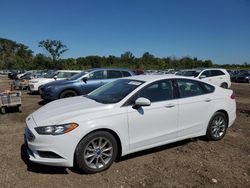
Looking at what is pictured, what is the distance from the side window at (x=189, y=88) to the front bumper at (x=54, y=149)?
8.04ft

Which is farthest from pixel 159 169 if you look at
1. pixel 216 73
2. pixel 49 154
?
pixel 216 73

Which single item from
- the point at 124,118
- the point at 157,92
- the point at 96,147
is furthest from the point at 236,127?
the point at 96,147

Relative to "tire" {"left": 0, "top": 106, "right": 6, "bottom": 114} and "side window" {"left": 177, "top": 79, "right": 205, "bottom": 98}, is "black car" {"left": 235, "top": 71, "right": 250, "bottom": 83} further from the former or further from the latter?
"tire" {"left": 0, "top": 106, "right": 6, "bottom": 114}

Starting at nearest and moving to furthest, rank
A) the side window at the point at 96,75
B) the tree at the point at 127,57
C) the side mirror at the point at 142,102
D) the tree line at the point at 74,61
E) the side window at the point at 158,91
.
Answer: the side mirror at the point at 142,102 < the side window at the point at 158,91 < the side window at the point at 96,75 < the tree line at the point at 74,61 < the tree at the point at 127,57

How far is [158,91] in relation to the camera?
484cm

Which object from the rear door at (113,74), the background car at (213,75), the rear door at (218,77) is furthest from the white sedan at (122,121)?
the rear door at (218,77)

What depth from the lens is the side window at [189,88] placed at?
513cm

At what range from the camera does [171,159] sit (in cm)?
465

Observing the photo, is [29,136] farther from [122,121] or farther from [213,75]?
[213,75]

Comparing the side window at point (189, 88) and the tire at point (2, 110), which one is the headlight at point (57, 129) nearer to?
the side window at point (189, 88)

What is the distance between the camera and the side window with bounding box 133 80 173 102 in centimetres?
464

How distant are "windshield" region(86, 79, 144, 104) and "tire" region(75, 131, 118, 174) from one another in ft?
2.26

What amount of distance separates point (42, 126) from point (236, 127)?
5.32 metres

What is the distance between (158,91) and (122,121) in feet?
3.52
